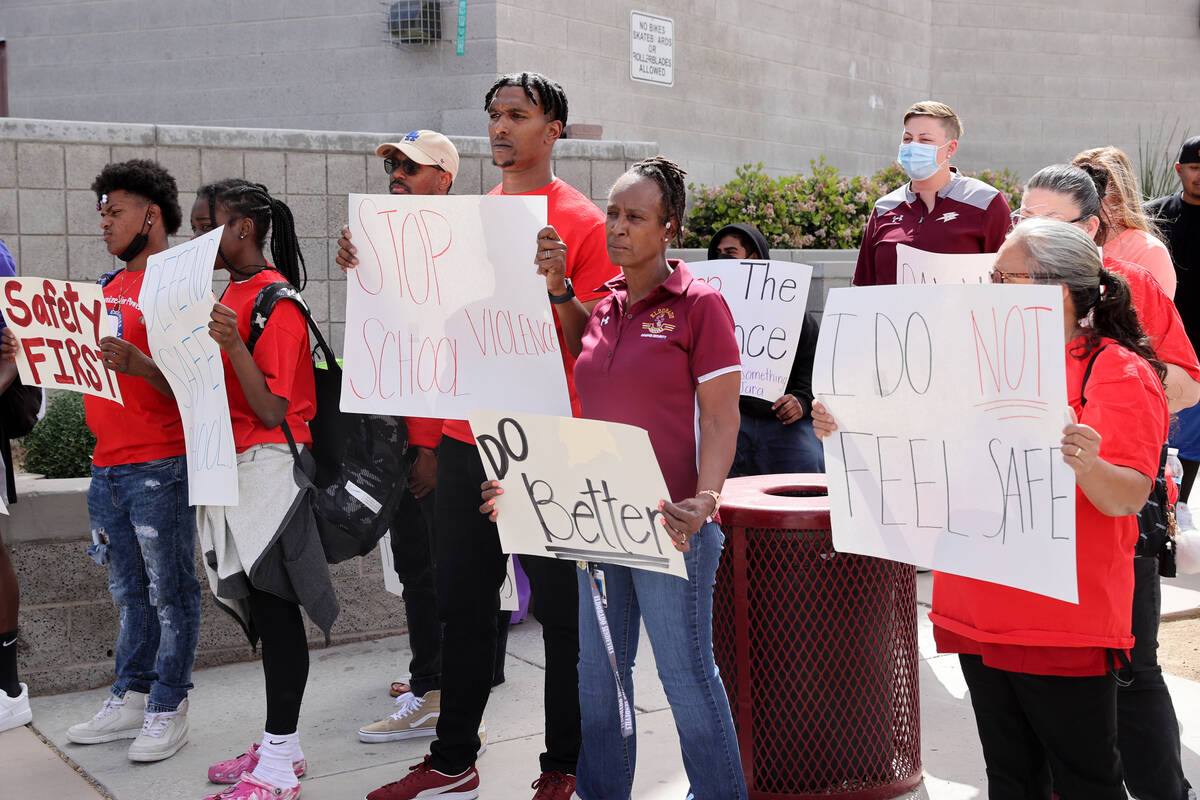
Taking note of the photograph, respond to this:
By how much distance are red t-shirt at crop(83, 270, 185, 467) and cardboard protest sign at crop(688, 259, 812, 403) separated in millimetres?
2218

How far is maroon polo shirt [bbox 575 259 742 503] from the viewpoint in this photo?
129 inches

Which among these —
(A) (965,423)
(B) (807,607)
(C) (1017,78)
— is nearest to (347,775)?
(B) (807,607)

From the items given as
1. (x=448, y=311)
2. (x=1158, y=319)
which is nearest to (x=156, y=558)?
(x=448, y=311)

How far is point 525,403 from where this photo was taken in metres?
3.75

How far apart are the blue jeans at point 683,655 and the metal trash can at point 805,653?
49 cm

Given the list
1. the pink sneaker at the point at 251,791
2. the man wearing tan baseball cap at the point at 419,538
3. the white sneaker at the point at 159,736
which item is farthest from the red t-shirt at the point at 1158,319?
the white sneaker at the point at 159,736

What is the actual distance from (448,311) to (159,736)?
1.90 metres

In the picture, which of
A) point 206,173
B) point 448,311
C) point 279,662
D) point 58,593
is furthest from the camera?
point 206,173

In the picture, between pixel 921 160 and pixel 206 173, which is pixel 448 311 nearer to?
pixel 921 160

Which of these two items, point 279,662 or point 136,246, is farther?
→ point 136,246

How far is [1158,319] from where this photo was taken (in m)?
3.53

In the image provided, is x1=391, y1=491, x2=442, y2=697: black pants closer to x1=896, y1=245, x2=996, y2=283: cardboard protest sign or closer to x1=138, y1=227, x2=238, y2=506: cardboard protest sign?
x1=138, y1=227, x2=238, y2=506: cardboard protest sign

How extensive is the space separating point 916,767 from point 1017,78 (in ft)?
46.3

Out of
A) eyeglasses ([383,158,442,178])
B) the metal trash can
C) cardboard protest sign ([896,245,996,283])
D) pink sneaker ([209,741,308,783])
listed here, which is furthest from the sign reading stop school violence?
pink sneaker ([209,741,308,783])
